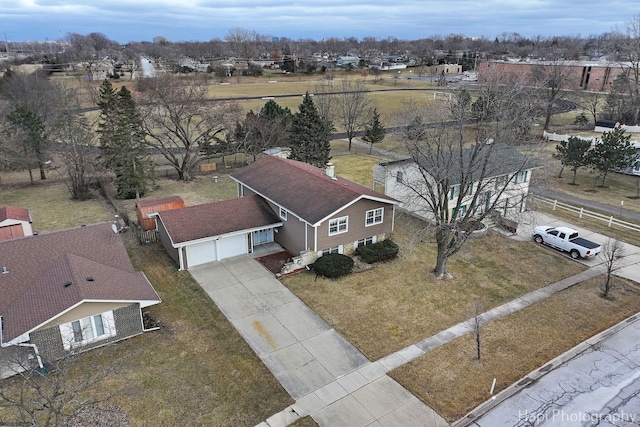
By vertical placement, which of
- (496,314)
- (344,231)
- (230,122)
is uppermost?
(230,122)

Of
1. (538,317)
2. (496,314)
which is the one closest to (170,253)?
(496,314)

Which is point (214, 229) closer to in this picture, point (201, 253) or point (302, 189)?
point (201, 253)

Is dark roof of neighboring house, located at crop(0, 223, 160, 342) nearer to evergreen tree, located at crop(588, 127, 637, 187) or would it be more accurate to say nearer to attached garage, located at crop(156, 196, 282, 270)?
attached garage, located at crop(156, 196, 282, 270)

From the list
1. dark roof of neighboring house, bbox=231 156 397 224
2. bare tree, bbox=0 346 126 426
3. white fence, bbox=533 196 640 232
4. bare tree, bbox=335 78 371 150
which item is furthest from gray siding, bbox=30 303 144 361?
bare tree, bbox=335 78 371 150

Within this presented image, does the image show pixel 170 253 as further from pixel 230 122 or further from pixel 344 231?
pixel 230 122

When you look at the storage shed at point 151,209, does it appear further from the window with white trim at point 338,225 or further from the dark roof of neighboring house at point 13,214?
the window with white trim at point 338,225

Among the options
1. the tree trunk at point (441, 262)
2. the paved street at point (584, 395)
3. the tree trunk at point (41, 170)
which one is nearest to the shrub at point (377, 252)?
the tree trunk at point (441, 262)
